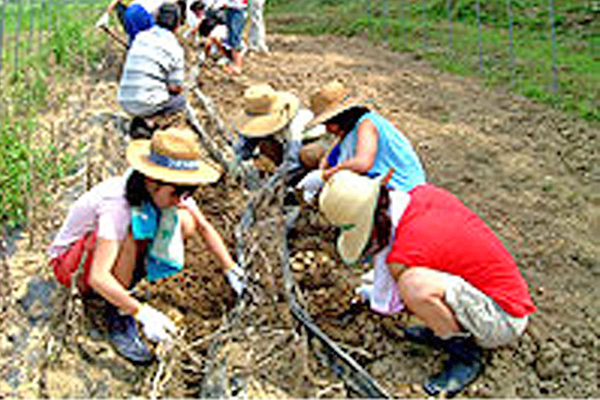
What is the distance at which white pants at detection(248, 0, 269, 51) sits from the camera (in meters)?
7.12

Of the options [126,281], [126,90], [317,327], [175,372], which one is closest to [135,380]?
[175,372]

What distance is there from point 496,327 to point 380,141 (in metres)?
1.09

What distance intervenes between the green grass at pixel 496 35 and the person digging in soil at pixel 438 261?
11.4ft

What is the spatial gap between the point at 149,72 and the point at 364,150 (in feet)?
6.17

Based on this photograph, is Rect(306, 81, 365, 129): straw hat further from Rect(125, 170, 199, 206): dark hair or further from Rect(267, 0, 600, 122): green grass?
Rect(267, 0, 600, 122): green grass

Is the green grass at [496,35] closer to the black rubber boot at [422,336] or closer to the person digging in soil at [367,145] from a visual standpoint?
the person digging in soil at [367,145]

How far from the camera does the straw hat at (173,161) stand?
2.40 m

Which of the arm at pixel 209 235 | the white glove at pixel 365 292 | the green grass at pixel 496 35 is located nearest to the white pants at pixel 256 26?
the green grass at pixel 496 35

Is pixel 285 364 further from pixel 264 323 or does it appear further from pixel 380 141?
pixel 380 141

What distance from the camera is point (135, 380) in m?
2.56

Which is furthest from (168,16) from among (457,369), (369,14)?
(369,14)

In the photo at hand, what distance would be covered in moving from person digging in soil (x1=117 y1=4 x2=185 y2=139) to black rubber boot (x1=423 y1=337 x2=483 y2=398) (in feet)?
8.64

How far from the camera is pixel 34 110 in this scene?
4391mm

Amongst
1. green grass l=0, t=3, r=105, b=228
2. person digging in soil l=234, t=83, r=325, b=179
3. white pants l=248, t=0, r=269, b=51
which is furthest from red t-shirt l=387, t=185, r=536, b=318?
white pants l=248, t=0, r=269, b=51
